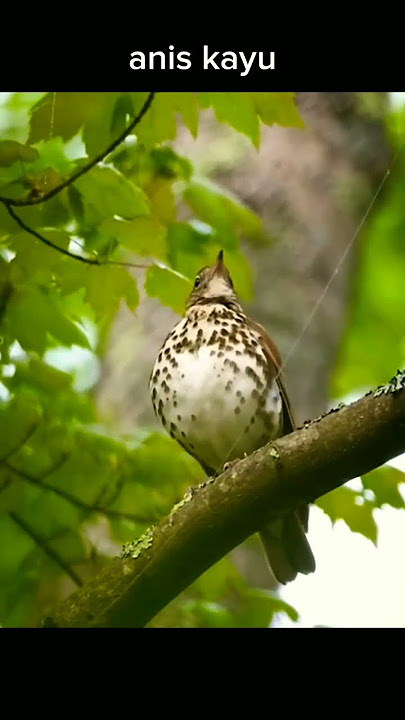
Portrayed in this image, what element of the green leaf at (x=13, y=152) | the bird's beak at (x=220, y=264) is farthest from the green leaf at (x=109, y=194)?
the bird's beak at (x=220, y=264)

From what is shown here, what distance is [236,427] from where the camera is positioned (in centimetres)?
238

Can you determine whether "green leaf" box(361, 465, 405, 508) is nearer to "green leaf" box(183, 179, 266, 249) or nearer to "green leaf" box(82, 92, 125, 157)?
"green leaf" box(183, 179, 266, 249)

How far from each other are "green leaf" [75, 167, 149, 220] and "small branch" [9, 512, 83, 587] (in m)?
0.65

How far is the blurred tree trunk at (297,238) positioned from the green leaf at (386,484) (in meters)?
0.68

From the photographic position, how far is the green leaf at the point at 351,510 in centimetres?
213

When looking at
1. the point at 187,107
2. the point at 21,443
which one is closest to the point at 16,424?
the point at 21,443

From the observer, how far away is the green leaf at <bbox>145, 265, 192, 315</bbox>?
195 centimetres

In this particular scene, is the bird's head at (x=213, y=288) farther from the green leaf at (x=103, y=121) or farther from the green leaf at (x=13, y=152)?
the green leaf at (x=13, y=152)

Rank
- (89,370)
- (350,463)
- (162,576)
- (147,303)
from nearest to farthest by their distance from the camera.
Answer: (350,463) < (162,576) < (147,303) < (89,370)

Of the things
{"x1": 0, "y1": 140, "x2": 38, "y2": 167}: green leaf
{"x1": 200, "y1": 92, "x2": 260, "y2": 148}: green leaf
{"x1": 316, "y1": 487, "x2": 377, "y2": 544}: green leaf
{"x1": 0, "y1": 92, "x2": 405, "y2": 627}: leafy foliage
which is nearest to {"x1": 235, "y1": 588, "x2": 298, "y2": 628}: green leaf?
{"x1": 0, "y1": 92, "x2": 405, "y2": 627}: leafy foliage

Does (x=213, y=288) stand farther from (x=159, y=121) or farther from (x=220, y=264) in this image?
(x=159, y=121)
